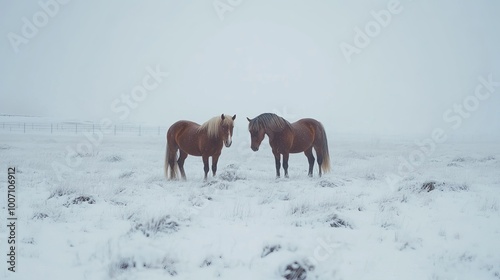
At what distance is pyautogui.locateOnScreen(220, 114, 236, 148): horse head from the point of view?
889 centimetres

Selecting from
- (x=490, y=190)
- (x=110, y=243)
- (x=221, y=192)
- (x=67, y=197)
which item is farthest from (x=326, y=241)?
(x=490, y=190)

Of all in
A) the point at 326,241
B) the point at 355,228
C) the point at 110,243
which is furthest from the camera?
A: the point at 355,228

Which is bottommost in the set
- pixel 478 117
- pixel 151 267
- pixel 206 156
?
pixel 151 267

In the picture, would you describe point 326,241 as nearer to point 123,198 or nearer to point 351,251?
point 351,251

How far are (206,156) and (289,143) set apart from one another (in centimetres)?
288

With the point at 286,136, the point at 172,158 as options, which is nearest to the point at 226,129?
the point at 286,136

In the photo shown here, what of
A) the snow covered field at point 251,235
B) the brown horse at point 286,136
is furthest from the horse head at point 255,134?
the snow covered field at point 251,235

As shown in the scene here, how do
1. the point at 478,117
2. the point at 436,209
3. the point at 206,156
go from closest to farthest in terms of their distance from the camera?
the point at 436,209 → the point at 206,156 → the point at 478,117

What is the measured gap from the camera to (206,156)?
947cm

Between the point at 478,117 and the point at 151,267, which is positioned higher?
the point at 478,117

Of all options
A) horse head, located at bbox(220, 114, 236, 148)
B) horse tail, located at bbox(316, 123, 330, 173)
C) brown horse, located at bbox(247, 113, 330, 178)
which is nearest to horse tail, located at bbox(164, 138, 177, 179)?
horse head, located at bbox(220, 114, 236, 148)

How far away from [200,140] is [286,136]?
292cm

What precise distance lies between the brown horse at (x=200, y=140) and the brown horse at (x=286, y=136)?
3.13 ft

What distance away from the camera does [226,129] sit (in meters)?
9.00
